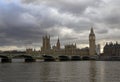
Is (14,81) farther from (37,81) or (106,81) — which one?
(106,81)

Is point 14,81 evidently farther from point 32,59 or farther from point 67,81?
point 32,59

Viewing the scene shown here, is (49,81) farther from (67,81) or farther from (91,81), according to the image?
(91,81)

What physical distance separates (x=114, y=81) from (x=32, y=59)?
14730 centimetres

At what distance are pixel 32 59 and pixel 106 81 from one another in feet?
483

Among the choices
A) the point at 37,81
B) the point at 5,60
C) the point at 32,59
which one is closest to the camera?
the point at 37,81

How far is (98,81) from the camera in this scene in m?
49.2

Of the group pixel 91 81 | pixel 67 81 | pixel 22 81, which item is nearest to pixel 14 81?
pixel 22 81

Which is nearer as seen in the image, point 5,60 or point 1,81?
point 1,81

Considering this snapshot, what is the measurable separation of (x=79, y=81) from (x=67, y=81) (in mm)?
2010

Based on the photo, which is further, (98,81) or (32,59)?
(32,59)

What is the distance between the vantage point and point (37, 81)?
160 feet

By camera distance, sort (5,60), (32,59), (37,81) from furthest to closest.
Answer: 1. (32,59)
2. (5,60)
3. (37,81)

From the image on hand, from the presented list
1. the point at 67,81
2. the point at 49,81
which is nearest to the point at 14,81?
the point at 49,81

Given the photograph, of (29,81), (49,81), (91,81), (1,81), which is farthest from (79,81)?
(1,81)
